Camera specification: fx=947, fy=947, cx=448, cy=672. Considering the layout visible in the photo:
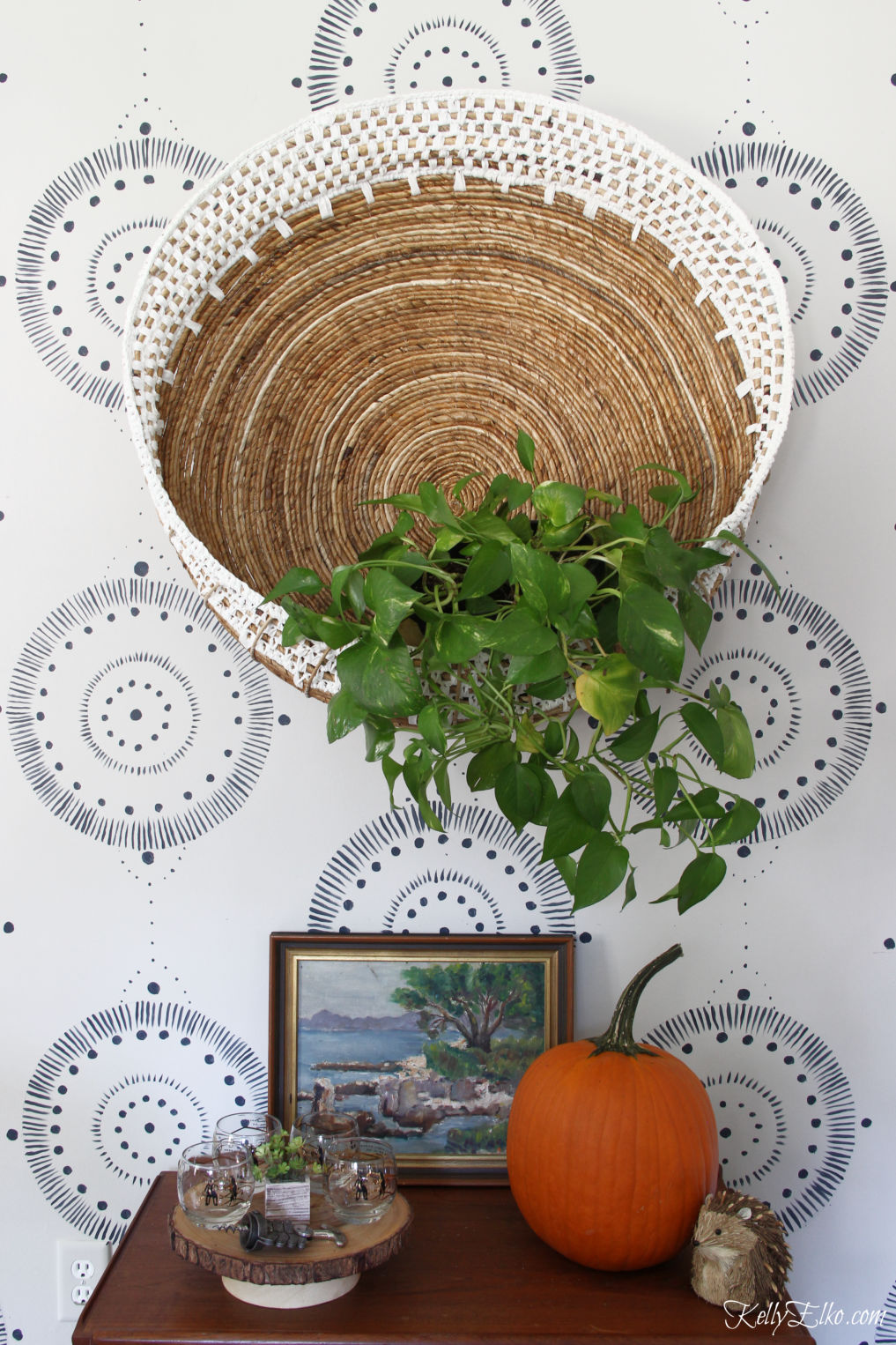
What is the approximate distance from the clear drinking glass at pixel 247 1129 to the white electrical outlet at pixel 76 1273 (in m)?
0.29

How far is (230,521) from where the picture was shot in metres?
1.02

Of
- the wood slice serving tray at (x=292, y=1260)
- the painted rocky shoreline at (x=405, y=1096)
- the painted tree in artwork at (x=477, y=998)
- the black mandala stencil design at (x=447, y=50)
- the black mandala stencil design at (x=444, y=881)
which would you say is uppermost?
the black mandala stencil design at (x=447, y=50)

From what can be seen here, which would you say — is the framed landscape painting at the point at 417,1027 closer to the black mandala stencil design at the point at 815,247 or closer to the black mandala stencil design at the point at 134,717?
the black mandala stencil design at the point at 134,717

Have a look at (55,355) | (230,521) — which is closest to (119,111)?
(55,355)

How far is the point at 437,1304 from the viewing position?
2.77 ft

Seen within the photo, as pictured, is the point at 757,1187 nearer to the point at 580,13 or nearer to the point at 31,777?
the point at 31,777

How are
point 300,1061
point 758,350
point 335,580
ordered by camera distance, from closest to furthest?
1. point 335,580
2. point 758,350
3. point 300,1061

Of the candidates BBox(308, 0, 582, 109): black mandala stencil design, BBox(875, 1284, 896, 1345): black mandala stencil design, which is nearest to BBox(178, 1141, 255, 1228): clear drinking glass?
BBox(875, 1284, 896, 1345): black mandala stencil design

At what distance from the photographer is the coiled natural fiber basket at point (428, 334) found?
0.93 metres

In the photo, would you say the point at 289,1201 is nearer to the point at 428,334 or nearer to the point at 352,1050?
the point at 352,1050

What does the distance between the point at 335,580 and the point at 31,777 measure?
56cm

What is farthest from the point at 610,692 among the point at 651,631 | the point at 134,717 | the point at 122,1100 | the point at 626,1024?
the point at 122,1100

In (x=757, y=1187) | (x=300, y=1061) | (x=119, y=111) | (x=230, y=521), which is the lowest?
(x=757, y=1187)

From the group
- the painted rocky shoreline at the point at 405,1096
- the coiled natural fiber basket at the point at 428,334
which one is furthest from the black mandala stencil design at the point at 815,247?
the painted rocky shoreline at the point at 405,1096
